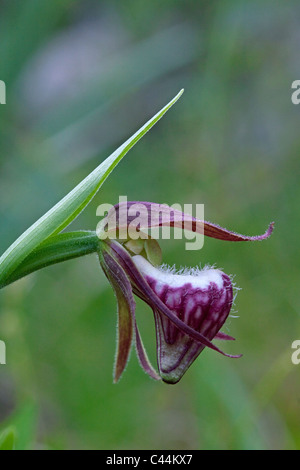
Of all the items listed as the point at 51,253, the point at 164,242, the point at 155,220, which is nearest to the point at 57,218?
the point at 51,253

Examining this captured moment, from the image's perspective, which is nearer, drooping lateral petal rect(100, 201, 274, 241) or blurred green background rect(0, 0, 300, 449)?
drooping lateral petal rect(100, 201, 274, 241)

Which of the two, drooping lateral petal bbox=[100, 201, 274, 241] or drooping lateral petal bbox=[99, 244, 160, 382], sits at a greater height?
drooping lateral petal bbox=[100, 201, 274, 241]

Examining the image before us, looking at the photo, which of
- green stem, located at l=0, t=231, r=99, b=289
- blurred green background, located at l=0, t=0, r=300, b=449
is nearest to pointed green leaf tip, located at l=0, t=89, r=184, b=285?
green stem, located at l=0, t=231, r=99, b=289

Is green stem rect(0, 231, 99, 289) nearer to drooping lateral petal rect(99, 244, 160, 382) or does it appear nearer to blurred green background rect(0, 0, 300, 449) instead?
drooping lateral petal rect(99, 244, 160, 382)

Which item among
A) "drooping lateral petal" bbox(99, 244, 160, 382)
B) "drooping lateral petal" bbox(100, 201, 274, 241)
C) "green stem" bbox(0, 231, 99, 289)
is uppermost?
"drooping lateral petal" bbox(100, 201, 274, 241)

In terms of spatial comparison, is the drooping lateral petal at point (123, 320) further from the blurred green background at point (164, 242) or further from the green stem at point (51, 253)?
the blurred green background at point (164, 242)

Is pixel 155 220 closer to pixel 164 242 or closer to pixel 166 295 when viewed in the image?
pixel 166 295
